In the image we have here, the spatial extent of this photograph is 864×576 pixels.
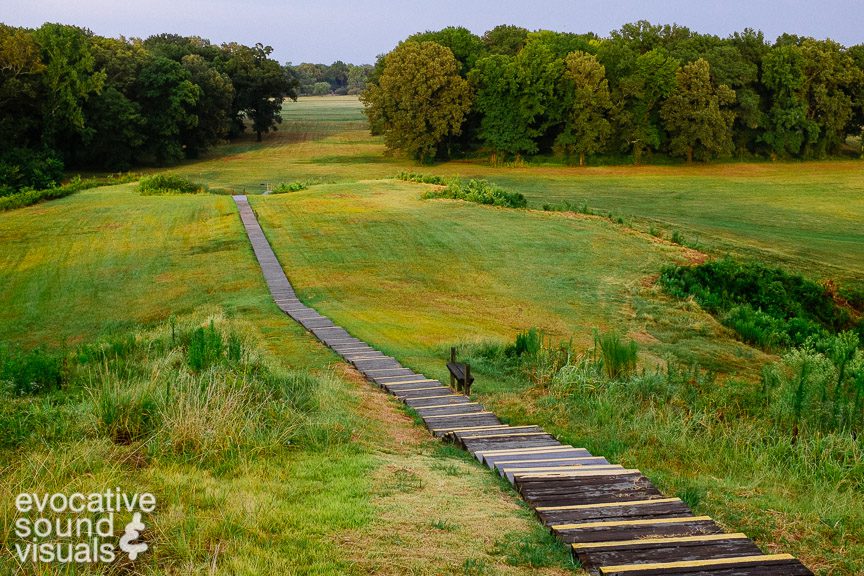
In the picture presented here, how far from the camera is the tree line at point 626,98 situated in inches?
2803

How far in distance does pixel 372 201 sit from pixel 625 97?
3772 centimetres

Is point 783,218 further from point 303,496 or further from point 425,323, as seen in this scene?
point 303,496

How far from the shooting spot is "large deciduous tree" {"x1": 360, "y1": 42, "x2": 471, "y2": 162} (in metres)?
71.9

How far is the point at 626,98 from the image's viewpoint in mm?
72938

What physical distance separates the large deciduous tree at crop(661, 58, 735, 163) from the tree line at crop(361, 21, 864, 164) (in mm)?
91

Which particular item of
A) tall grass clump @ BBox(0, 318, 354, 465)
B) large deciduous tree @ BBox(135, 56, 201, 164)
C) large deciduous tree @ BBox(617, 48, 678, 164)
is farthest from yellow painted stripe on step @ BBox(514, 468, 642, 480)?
large deciduous tree @ BBox(135, 56, 201, 164)

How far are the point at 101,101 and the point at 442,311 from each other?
174 feet

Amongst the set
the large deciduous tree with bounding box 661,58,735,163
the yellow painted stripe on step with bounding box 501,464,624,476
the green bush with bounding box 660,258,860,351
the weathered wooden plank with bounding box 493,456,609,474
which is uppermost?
the large deciduous tree with bounding box 661,58,735,163

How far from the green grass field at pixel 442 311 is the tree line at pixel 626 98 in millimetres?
6494

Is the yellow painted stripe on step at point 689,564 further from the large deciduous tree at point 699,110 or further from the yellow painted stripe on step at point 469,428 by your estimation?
the large deciduous tree at point 699,110

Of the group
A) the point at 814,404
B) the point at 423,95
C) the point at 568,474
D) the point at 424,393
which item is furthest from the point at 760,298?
the point at 423,95

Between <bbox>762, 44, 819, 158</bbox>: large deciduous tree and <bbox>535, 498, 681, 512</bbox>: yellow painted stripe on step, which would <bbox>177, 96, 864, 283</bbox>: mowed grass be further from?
<bbox>535, 498, 681, 512</bbox>: yellow painted stripe on step

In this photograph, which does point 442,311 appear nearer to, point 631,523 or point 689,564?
A: point 631,523

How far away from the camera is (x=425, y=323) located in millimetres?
20594
